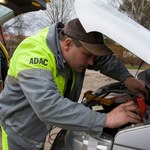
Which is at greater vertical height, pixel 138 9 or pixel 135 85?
pixel 135 85

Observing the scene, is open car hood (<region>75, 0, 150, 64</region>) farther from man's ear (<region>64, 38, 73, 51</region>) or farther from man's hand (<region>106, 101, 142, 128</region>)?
man's hand (<region>106, 101, 142, 128</region>)

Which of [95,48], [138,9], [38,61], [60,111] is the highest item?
[95,48]

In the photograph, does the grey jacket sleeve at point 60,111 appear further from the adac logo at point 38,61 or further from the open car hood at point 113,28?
the open car hood at point 113,28

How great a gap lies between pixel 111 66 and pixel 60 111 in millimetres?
1088

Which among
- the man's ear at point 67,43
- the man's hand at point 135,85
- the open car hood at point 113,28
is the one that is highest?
the open car hood at point 113,28

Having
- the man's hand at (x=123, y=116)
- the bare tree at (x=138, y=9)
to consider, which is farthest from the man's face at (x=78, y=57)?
the bare tree at (x=138, y=9)

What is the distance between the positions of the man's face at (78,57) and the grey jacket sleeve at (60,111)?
0.26 metres

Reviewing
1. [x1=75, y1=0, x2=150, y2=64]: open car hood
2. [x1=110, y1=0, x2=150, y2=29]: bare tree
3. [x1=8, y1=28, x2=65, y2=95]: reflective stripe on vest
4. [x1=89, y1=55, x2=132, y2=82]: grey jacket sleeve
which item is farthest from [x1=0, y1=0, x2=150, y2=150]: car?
[x1=110, y1=0, x2=150, y2=29]: bare tree

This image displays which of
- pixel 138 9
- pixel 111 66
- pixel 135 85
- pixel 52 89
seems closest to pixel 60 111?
pixel 52 89

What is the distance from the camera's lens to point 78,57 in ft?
7.66

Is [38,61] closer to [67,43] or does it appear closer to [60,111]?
[67,43]

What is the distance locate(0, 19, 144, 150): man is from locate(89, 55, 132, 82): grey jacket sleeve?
203 mm

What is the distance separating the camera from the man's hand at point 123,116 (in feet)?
6.82

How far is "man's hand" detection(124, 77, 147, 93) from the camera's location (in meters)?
2.63
